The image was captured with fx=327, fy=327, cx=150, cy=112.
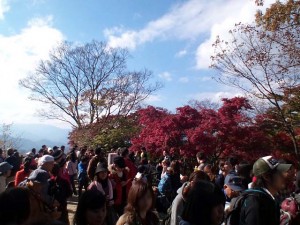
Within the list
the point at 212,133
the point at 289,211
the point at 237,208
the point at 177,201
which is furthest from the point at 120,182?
the point at 212,133

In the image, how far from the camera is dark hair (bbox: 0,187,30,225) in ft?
7.55

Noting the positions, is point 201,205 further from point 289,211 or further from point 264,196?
point 289,211

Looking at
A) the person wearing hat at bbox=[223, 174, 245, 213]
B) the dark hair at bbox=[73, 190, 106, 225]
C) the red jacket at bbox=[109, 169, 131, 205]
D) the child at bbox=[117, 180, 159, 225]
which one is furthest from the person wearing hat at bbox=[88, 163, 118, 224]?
the dark hair at bbox=[73, 190, 106, 225]

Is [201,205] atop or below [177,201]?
atop

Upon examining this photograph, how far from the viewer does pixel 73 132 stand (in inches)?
1000

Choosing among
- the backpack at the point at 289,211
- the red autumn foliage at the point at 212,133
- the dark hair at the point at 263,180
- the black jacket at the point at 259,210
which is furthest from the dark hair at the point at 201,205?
the red autumn foliage at the point at 212,133

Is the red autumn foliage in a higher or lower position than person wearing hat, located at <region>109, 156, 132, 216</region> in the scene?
higher

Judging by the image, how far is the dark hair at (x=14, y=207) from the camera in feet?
7.55

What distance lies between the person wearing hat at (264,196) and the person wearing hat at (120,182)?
347 cm

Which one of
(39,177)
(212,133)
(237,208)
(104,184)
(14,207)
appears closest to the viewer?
(14,207)

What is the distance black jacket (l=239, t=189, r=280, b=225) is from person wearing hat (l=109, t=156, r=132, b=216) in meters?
3.54

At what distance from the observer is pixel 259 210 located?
267 centimetres

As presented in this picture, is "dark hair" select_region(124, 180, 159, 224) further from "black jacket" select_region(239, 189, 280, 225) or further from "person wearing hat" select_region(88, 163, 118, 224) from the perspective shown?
"person wearing hat" select_region(88, 163, 118, 224)

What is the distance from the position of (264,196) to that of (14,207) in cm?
197
